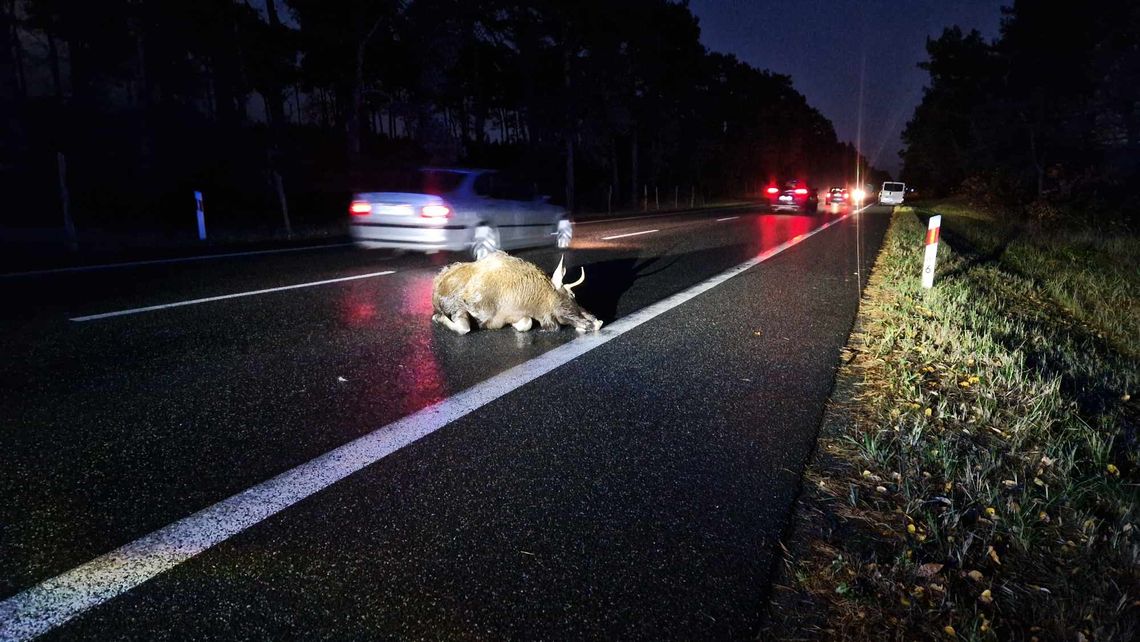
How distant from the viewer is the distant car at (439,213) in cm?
953

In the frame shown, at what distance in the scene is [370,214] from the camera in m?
9.91

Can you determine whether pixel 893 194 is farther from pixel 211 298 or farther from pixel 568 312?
pixel 211 298

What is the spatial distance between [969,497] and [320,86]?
4259 centimetres

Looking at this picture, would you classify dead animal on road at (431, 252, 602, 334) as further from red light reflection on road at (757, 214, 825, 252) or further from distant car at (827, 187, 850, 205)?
distant car at (827, 187, 850, 205)

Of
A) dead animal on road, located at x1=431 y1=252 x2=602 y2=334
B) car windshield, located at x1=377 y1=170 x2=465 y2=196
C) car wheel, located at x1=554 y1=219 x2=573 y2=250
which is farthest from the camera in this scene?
car wheel, located at x1=554 y1=219 x2=573 y2=250

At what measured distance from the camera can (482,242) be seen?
10.2m

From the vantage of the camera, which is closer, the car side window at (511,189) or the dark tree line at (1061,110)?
the car side window at (511,189)

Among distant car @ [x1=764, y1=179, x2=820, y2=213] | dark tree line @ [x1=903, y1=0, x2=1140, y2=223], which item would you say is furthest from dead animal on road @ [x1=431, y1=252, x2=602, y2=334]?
distant car @ [x1=764, y1=179, x2=820, y2=213]

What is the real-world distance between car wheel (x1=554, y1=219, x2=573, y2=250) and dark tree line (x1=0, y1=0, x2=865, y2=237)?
824 centimetres

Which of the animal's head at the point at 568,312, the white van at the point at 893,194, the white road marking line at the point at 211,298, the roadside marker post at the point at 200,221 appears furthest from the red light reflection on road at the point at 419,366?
the white van at the point at 893,194

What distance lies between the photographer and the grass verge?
70.7 inches

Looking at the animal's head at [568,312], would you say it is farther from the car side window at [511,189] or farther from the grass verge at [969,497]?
the car side window at [511,189]

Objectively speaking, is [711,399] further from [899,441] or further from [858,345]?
[858,345]

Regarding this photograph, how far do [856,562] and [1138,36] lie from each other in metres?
30.8
